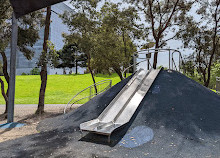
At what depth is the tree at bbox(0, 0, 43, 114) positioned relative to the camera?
10955 mm

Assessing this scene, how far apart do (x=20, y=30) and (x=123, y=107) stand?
28.4 ft

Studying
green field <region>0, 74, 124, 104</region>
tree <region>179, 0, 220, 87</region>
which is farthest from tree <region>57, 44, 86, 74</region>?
tree <region>179, 0, 220, 87</region>

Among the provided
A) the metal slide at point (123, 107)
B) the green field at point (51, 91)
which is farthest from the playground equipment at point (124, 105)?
the green field at point (51, 91)

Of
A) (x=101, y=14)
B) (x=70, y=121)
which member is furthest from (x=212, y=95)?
(x=101, y=14)

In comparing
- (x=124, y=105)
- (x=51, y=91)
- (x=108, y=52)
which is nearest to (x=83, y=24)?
(x=108, y=52)

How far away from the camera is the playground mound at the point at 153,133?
506 centimetres

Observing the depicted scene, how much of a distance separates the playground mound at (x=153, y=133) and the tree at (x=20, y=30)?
6.24m

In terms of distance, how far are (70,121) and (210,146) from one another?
492 cm

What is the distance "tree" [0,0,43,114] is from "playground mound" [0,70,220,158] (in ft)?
20.5

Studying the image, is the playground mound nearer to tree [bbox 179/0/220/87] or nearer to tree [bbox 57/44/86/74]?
tree [bbox 179/0/220/87]

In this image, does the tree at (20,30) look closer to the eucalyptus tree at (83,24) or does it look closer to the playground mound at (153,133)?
the eucalyptus tree at (83,24)

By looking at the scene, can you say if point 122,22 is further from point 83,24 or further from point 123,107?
point 123,107

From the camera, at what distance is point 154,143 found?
5.40m

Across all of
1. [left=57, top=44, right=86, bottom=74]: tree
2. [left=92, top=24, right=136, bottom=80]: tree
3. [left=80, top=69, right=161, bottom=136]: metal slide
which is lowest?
[left=80, top=69, right=161, bottom=136]: metal slide
